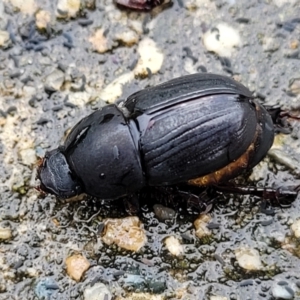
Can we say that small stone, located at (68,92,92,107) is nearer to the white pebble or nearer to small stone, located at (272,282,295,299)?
the white pebble

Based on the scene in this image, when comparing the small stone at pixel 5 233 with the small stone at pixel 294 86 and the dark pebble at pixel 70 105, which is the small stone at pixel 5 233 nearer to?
the dark pebble at pixel 70 105

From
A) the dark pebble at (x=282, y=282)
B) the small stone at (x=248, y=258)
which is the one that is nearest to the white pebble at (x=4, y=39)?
the small stone at (x=248, y=258)

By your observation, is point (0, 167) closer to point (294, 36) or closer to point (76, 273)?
point (76, 273)

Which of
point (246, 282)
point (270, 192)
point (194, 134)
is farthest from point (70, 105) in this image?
point (246, 282)

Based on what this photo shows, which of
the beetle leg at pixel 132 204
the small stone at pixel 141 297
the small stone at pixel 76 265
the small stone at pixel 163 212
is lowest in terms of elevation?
the small stone at pixel 141 297

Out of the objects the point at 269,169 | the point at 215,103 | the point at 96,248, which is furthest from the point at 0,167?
the point at 269,169
